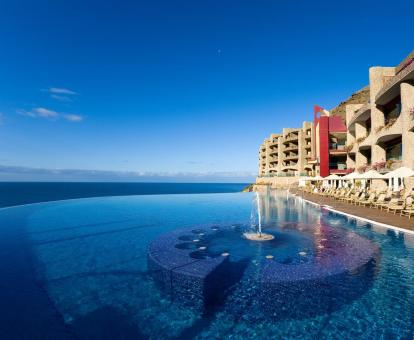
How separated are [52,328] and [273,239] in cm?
776

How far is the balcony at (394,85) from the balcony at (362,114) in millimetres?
2046

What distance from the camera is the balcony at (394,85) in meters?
17.4

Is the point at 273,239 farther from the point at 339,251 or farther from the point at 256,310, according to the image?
the point at 256,310

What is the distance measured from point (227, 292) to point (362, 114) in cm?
2890

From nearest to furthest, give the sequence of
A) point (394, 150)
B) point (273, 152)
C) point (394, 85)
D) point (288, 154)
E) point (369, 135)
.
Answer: point (394, 85) < point (394, 150) < point (369, 135) < point (288, 154) < point (273, 152)

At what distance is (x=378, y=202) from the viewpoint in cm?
1608

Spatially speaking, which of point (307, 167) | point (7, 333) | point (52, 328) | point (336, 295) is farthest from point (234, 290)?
point (307, 167)

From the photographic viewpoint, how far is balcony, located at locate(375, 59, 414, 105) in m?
17.4

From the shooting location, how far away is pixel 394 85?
64.6 feet

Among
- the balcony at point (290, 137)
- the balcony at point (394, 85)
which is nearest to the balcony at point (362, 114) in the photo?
the balcony at point (394, 85)

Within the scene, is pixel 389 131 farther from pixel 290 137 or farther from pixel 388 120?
pixel 290 137

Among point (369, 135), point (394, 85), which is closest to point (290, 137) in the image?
point (369, 135)

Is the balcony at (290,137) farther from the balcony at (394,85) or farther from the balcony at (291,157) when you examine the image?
the balcony at (394,85)

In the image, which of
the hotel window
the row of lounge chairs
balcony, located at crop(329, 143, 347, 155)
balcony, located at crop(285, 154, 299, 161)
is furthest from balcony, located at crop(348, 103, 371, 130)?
balcony, located at crop(285, 154, 299, 161)
